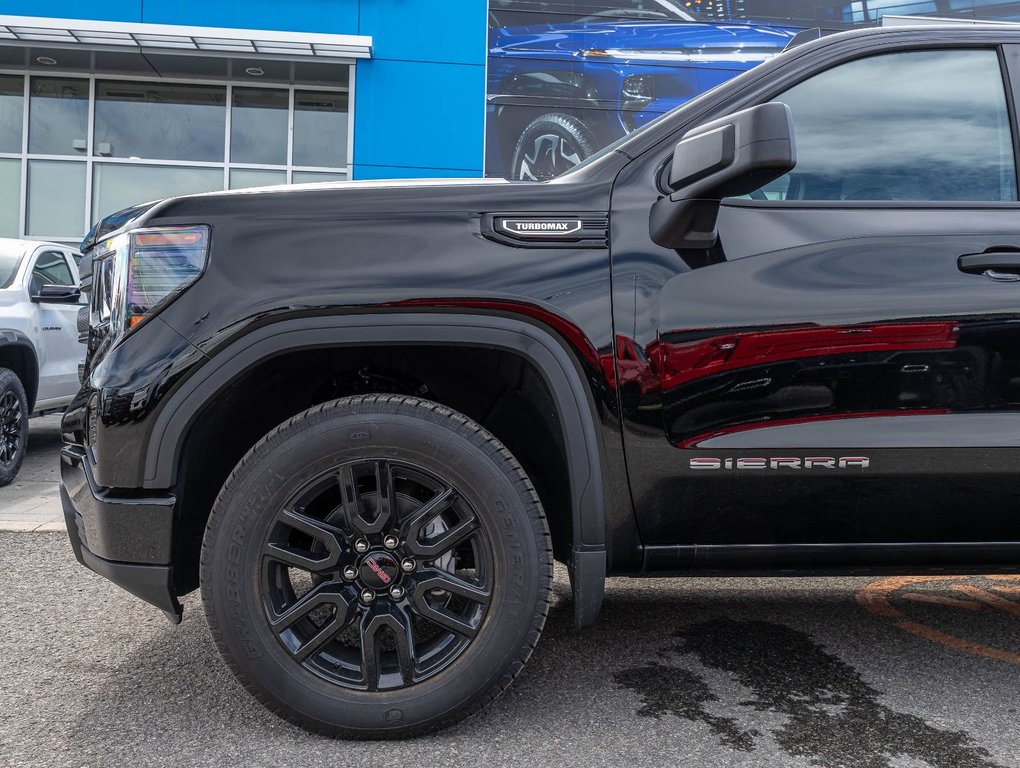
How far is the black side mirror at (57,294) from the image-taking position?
20.0 feet

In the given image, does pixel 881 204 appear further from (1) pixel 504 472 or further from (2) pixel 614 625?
(2) pixel 614 625

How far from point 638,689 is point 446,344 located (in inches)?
44.5

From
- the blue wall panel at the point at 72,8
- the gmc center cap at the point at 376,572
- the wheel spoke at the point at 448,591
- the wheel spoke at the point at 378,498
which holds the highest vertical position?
A: the blue wall panel at the point at 72,8

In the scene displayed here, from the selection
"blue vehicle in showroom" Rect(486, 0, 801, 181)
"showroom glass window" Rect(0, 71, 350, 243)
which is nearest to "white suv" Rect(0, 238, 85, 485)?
"showroom glass window" Rect(0, 71, 350, 243)

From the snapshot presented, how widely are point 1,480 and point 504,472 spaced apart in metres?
4.64

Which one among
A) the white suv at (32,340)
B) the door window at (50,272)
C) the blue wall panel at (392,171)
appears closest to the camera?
the white suv at (32,340)

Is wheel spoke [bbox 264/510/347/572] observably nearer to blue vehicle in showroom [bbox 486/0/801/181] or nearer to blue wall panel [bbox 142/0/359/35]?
blue wall panel [bbox 142/0/359/35]

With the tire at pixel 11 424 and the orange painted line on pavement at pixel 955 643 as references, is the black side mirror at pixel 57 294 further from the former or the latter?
the orange painted line on pavement at pixel 955 643

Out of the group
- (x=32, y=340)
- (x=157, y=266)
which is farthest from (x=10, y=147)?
(x=157, y=266)

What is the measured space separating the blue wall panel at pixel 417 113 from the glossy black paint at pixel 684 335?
440 inches

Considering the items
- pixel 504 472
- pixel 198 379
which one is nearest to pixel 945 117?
pixel 504 472

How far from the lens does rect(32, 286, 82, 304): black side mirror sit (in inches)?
240

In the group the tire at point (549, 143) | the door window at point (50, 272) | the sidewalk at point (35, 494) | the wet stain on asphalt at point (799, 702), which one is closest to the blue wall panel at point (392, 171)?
the tire at point (549, 143)

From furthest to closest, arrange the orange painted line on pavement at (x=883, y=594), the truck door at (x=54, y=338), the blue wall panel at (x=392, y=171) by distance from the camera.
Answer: the blue wall panel at (x=392, y=171)
the truck door at (x=54, y=338)
the orange painted line on pavement at (x=883, y=594)
